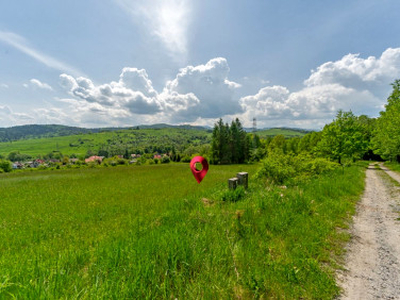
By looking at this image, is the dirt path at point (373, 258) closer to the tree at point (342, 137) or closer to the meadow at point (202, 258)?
the meadow at point (202, 258)

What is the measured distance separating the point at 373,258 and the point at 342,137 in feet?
93.7

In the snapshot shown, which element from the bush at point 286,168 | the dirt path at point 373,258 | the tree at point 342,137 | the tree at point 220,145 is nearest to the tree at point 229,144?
the tree at point 220,145

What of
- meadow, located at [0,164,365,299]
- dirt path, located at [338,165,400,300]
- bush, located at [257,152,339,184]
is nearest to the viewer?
meadow, located at [0,164,365,299]

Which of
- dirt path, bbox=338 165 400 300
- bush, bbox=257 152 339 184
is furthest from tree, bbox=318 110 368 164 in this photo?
dirt path, bbox=338 165 400 300

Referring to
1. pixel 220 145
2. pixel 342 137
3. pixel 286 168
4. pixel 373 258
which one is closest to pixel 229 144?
pixel 220 145

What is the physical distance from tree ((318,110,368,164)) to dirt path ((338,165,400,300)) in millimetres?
23015

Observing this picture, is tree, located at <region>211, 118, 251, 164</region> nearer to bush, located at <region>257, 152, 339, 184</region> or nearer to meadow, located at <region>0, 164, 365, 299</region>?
bush, located at <region>257, 152, 339, 184</region>

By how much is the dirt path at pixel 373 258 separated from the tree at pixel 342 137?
23.0m

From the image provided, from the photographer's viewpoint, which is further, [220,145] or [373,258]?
[220,145]

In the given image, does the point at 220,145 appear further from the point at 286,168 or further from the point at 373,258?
the point at 373,258

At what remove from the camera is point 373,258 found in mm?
4102

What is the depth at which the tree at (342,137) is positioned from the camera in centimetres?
2567

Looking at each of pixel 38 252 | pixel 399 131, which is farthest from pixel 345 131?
pixel 38 252

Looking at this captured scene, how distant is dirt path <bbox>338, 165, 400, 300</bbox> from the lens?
3111mm
